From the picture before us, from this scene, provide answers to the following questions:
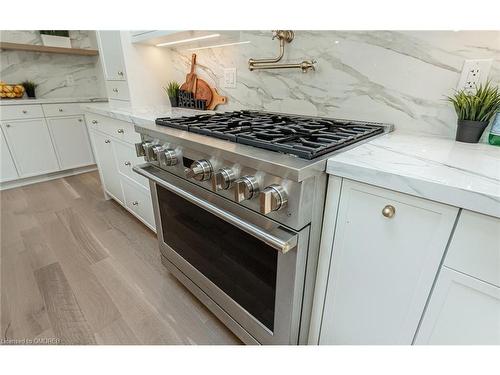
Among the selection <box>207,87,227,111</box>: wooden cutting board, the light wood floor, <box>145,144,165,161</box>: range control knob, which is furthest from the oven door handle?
<box>207,87,227,111</box>: wooden cutting board

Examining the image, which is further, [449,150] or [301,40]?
[301,40]

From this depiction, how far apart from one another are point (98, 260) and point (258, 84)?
151 cm

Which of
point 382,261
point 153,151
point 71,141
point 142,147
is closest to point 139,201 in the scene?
point 142,147

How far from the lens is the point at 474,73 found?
0.84m

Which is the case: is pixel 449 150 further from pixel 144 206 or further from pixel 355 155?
pixel 144 206

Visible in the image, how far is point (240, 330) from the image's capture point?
975mm

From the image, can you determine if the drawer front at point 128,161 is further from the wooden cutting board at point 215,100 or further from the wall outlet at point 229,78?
the wall outlet at point 229,78

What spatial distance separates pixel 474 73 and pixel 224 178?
94 cm

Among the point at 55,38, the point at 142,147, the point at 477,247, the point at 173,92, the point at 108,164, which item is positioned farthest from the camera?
the point at 55,38

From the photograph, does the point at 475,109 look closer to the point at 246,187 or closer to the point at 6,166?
the point at 246,187

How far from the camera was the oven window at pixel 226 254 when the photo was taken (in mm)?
807

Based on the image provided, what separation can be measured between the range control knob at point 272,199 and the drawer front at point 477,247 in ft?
1.25

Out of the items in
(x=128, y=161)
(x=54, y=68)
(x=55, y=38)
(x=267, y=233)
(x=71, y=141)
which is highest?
(x=55, y=38)
